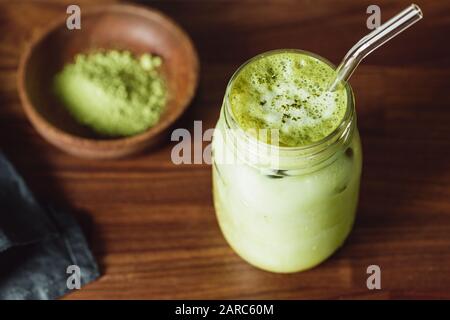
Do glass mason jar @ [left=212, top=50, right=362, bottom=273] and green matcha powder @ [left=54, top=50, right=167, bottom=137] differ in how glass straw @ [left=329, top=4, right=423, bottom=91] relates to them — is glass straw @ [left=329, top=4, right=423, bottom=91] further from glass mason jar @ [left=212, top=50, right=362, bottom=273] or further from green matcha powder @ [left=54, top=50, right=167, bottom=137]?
green matcha powder @ [left=54, top=50, right=167, bottom=137]

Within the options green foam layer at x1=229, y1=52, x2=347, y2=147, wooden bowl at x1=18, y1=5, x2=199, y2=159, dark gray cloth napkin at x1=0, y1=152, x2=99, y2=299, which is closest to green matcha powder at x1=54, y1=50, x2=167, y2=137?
wooden bowl at x1=18, y1=5, x2=199, y2=159

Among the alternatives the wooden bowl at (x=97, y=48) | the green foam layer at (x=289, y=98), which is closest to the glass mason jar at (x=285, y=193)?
the green foam layer at (x=289, y=98)

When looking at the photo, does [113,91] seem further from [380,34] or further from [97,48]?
[380,34]

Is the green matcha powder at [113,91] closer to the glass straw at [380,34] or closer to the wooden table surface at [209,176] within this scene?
the wooden table surface at [209,176]

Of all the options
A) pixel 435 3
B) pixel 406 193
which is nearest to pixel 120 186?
pixel 406 193

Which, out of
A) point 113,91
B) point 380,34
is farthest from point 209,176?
point 380,34

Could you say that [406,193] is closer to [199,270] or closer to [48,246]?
[199,270]
